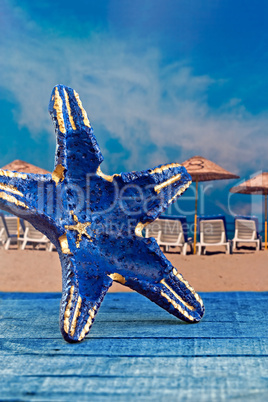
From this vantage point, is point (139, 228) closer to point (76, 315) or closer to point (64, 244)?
point (64, 244)

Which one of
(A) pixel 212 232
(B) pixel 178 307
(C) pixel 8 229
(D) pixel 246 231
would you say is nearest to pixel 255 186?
(D) pixel 246 231

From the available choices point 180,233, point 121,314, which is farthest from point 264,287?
point 121,314

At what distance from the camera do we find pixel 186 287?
4.76ft

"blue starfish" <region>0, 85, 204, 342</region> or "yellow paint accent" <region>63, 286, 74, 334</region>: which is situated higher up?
"blue starfish" <region>0, 85, 204, 342</region>

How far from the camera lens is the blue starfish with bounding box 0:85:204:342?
1.30 meters

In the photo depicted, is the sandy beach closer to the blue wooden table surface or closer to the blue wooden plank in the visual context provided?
the blue wooden table surface

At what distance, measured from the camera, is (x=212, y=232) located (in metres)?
8.36

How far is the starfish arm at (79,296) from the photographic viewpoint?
1161 mm

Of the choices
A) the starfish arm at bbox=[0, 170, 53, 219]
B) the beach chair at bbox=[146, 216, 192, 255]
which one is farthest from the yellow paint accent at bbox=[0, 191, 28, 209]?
the beach chair at bbox=[146, 216, 192, 255]

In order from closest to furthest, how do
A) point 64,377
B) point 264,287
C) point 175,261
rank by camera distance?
point 64,377 < point 264,287 < point 175,261

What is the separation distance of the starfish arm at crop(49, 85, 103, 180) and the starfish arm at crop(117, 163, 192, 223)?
13 centimetres

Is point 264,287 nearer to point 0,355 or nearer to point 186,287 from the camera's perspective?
point 186,287

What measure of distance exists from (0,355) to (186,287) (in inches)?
26.9

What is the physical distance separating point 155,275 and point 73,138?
56cm
